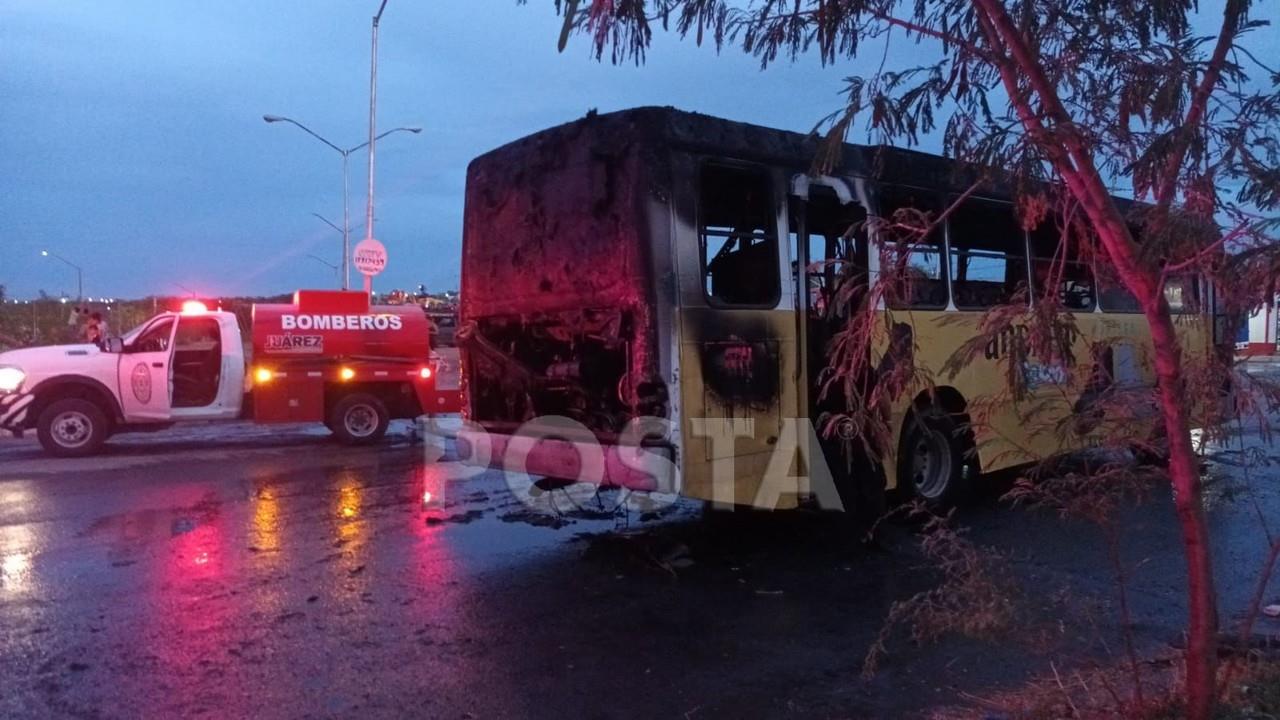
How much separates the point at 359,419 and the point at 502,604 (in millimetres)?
8876

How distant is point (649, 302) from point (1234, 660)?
155 inches

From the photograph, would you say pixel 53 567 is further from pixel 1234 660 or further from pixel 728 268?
pixel 1234 660

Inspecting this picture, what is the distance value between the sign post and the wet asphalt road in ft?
43.2

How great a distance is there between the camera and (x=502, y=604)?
6.45 meters

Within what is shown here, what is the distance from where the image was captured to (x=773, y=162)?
7.44 meters

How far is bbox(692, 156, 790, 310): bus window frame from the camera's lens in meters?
7.00

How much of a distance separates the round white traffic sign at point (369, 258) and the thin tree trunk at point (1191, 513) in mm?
21224

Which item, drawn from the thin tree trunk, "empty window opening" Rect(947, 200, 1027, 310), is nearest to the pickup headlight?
"empty window opening" Rect(947, 200, 1027, 310)

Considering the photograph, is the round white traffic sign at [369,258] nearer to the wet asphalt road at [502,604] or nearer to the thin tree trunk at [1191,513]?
the wet asphalt road at [502,604]

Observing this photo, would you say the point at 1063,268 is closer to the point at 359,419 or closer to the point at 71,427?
the point at 359,419

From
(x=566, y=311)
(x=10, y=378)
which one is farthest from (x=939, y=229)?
(x=10, y=378)

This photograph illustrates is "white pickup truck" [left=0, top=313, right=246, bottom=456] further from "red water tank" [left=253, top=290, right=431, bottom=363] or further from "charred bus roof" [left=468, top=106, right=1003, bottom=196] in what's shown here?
"charred bus roof" [left=468, top=106, right=1003, bottom=196]

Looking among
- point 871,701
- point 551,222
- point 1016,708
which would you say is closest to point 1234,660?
point 1016,708

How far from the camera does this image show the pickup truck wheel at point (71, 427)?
516 inches
